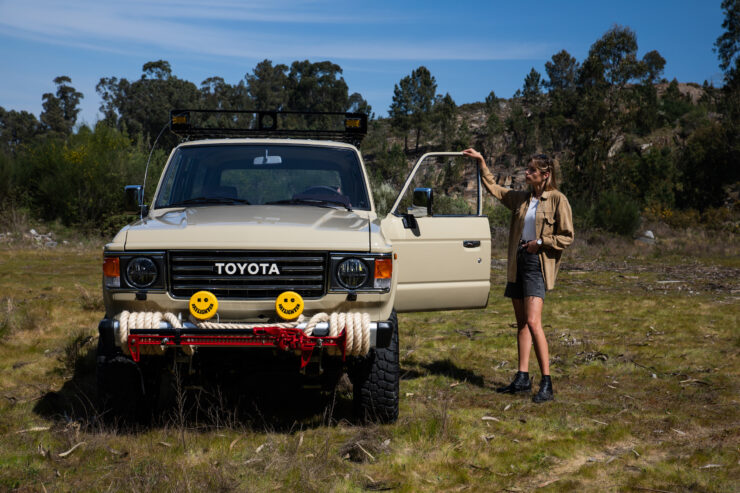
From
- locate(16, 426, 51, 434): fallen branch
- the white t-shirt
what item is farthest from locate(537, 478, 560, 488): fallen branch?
locate(16, 426, 51, 434): fallen branch

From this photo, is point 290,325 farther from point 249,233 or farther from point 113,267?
point 113,267

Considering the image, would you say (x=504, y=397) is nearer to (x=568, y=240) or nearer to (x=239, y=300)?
(x=568, y=240)

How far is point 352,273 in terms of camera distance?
4.29 metres

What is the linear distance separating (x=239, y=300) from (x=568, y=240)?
9.05 ft

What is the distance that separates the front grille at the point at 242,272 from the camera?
4215mm

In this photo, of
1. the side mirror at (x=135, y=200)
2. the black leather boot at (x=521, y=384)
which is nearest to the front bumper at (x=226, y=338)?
the side mirror at (x=135, y=200)

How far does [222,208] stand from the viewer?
5.05 m

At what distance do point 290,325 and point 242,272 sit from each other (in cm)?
44

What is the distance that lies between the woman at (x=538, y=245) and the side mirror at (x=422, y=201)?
543 mm

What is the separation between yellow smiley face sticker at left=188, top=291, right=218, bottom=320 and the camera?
4070 millimetres

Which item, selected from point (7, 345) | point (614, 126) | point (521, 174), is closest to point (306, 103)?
point (521, 174)

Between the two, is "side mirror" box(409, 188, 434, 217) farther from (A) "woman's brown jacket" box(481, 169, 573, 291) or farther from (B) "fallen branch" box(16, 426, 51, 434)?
(B) "fallen branch" box(16, 426, 51, 434)

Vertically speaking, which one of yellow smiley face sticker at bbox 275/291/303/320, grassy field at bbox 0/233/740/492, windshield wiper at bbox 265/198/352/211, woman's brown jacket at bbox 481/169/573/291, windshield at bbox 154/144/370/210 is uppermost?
windshield at bbox 154/144/370/210

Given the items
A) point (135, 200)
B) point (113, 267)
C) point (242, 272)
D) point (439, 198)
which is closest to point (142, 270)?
point (113, 267)
